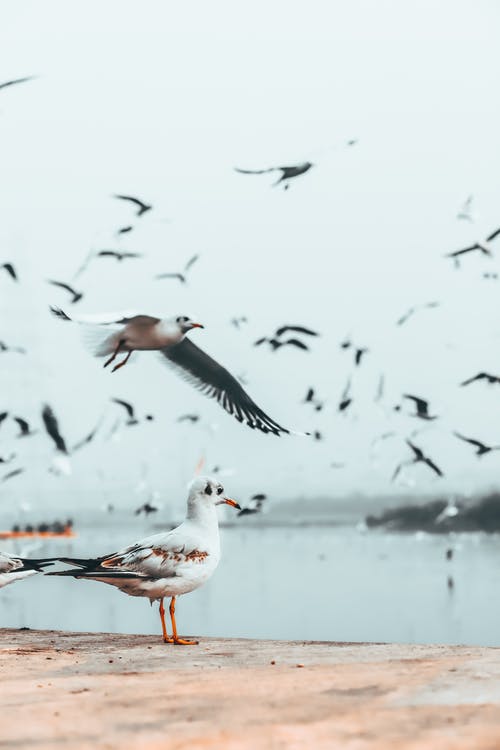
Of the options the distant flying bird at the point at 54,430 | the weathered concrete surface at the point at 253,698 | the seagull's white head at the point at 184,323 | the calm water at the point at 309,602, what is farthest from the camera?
the calm water at the point at 309,602

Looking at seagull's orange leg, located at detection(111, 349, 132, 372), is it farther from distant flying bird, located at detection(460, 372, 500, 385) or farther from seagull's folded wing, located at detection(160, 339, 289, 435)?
distant flying bird, located at detection(460, 372, 500, 385)

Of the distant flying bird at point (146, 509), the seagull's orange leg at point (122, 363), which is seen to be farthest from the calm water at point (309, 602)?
the seagull's orange leg at point (122, 363)

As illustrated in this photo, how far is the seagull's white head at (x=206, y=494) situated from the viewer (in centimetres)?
517

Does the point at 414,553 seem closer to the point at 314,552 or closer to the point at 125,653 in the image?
the point at 314,552

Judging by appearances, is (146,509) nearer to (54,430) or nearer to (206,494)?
(54,430)

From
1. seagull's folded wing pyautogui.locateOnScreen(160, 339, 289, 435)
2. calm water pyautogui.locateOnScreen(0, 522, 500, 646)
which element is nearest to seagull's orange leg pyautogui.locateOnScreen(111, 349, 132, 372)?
seagull's folded wing pyautogui.locateOnScreen(160, 339, 289, 435)

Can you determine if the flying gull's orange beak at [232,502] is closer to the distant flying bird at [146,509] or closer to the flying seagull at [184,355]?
the flying seagull at [184,355]

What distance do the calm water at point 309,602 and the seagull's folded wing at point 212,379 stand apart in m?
4.64

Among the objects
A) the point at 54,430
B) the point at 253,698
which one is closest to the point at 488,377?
the point at 54,430

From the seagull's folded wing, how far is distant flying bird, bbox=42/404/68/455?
5.13 feet

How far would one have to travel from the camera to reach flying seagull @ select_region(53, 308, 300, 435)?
6523 millimetres

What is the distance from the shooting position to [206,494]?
17.0ft

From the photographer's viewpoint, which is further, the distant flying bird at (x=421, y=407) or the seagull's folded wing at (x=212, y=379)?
the distant flying bird at (x=421, y=407)

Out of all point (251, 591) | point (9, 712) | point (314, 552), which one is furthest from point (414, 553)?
point (9, 712)
